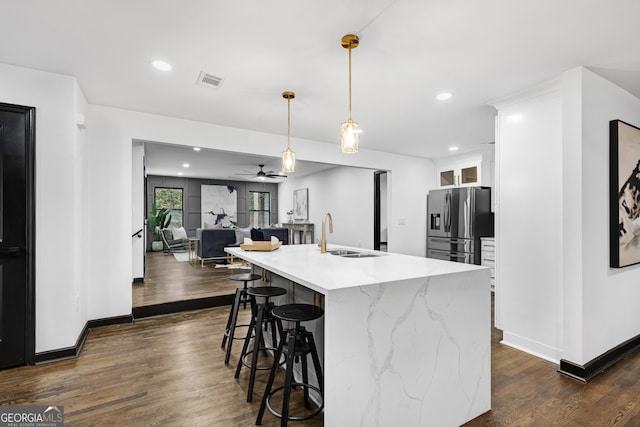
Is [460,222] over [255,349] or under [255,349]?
over

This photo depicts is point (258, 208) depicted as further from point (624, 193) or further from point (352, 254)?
point (624, 193)

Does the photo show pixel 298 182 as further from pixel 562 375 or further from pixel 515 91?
pixel 562 375

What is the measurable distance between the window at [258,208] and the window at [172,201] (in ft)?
7.63

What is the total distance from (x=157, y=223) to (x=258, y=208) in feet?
11.2

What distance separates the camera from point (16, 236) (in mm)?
2531

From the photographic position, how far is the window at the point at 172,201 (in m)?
10.2

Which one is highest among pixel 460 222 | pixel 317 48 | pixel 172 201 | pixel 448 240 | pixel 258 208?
pixel 317 48

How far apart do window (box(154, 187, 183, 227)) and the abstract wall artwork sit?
67 centimetres

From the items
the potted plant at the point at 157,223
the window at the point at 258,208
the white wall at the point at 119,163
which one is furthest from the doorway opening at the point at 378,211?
the potted plant at the point at 157,223

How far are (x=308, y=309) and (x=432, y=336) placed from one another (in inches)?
28.2

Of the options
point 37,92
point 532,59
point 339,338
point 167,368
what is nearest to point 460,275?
point 339,338

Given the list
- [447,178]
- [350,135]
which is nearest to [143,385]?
[350,135]

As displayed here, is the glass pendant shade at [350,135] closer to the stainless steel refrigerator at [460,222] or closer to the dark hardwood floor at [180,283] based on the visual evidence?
the dark hardwood floor at [180,283]

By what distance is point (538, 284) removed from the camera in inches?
109
